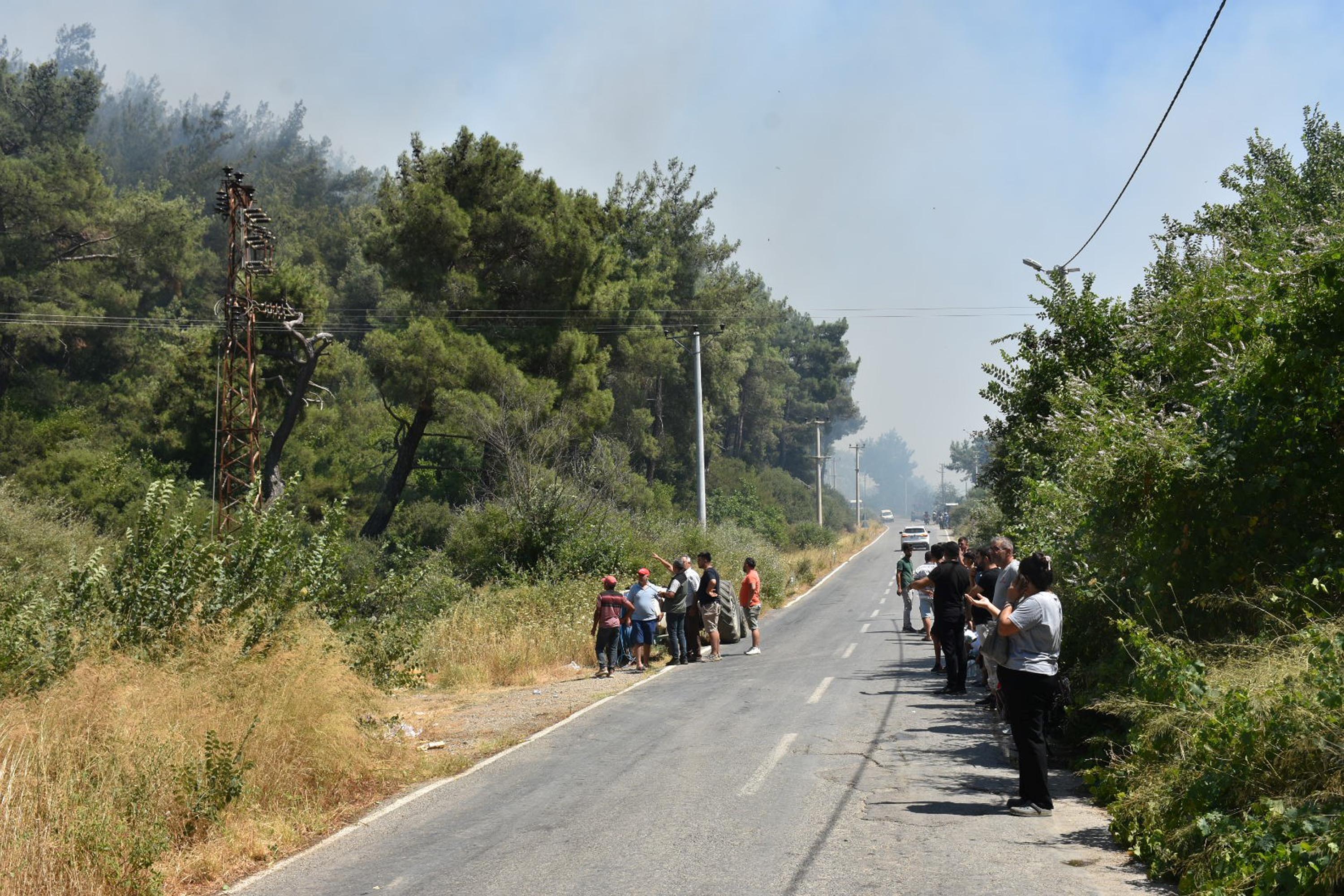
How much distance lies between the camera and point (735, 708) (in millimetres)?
13891

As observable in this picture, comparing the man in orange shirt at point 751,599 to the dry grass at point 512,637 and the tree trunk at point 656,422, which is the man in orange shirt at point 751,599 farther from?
the tree trunk at point 656,422

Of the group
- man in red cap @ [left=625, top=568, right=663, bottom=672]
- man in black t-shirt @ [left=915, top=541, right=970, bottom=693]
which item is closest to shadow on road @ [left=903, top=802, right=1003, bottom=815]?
man in black t-shirt @ [left=915, top=541, right=970, bottom=693]

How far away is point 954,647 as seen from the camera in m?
14.4

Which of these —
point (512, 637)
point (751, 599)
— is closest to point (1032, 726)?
point (512, 637)

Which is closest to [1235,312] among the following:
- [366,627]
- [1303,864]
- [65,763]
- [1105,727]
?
[1105,727]

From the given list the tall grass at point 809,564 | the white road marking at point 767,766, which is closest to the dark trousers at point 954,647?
the white road marking at point 767,766

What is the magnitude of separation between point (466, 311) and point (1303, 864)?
34268 mm

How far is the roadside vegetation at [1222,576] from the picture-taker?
593 cm

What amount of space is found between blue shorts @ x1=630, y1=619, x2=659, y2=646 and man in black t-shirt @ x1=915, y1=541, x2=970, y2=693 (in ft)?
21.1

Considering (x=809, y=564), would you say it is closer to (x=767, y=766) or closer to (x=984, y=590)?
(x=984, y=590)

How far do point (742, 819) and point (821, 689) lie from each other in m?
7.40

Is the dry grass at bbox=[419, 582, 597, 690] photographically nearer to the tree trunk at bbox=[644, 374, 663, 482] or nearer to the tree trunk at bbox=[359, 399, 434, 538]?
the tree trunk at bbox=[359, 399, 434, 538]

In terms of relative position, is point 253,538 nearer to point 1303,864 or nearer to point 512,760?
point 512,760

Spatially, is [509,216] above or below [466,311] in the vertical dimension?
above
